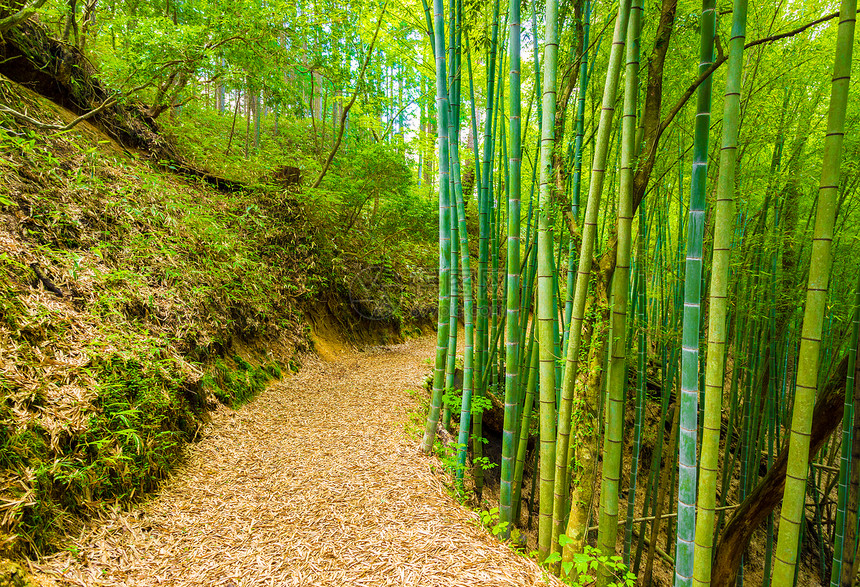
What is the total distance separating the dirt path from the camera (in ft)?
5.44

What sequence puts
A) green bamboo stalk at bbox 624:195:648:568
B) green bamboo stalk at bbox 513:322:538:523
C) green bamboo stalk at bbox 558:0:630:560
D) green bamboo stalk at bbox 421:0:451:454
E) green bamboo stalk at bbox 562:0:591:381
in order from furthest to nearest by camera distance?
green bamboo stalk at bbox 624:195:648:568 → green bamboo stalk at bbox 513:322:538:523 → green bamboo stalk at bbox 421:0:451:454 → green bamboo stalk at bbox 562:0:591:381 → green bamboo stalk at bbox 558:0:630:560

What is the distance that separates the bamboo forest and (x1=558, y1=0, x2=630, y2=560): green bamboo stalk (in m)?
0.01

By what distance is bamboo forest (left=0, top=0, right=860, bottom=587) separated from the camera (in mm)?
1550

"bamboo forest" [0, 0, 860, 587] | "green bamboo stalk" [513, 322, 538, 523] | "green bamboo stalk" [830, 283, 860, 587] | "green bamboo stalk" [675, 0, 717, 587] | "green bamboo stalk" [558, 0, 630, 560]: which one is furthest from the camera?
"green bamboo stalk" [513, 322, 538, 523]

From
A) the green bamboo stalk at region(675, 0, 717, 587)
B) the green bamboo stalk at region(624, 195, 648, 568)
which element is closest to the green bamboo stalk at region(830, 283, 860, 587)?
the green bamboo stalk at region(675, 0, 717, 587)

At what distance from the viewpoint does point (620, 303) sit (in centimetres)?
176

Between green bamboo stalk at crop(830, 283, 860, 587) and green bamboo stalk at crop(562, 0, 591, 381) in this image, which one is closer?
green bamboo stalk at crop(830, 283, 860, 587)

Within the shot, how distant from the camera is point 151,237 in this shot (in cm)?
358

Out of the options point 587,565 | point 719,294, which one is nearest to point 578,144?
point 719,294

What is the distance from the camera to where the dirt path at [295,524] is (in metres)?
1.66

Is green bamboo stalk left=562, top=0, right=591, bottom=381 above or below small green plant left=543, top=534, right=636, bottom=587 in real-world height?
above

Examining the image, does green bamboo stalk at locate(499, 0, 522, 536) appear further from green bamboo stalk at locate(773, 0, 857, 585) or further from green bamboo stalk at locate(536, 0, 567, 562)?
green bamboo stalk at locate(773, 0, 857, 585)

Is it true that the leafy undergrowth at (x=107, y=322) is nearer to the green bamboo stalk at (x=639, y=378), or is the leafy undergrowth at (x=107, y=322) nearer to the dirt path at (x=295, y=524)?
the dirt path at (x=295, y=524)

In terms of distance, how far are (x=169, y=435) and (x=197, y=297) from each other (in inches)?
61.6
